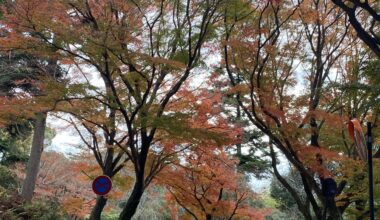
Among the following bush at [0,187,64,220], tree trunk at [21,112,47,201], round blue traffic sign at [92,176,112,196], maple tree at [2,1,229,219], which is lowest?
bush at [0,187,64,220]

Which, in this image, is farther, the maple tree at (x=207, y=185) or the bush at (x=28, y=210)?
the maple tree at (x=207, y=185)

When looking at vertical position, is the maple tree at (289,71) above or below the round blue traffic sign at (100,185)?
above

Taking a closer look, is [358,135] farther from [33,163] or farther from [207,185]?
[33,163]

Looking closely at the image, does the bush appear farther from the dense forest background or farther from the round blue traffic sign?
the round blue traffic sign

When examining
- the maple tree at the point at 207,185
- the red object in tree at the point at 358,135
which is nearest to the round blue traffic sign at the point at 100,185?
the maple tree at the point at 207,185

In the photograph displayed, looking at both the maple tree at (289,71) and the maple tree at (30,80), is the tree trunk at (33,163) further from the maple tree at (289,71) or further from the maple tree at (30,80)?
the maple tree at (289,71)

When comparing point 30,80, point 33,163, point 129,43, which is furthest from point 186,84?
point 33,163

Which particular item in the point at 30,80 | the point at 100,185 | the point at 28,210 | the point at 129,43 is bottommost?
the point at 28,210

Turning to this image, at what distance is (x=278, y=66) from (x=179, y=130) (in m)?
3.40

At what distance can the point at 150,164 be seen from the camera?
11.3 meters

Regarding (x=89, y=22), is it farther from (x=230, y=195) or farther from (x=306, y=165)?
(x=230, y=195)

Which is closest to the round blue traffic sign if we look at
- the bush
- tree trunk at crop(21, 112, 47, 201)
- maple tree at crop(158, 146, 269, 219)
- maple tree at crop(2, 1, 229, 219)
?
maple tree at crop(2, 1, 229, 219)

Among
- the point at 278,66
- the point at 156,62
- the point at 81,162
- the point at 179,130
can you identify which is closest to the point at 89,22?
the point at 156,62

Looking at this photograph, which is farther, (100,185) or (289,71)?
(289,71)
